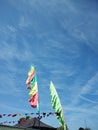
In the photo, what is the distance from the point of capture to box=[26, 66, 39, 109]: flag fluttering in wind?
1847 cm

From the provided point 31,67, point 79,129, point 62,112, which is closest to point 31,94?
point 31,67

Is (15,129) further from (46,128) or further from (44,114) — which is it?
(46,128)

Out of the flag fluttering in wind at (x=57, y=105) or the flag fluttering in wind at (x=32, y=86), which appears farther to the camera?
the flag fluttering in wind at (x=32, y=86)

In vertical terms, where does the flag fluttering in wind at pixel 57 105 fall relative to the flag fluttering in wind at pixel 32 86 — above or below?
below

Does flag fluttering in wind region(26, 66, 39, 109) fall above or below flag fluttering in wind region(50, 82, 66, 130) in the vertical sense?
above

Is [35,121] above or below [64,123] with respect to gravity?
above

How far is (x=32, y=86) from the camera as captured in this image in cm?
1927

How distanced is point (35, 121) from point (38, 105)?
30440 mm

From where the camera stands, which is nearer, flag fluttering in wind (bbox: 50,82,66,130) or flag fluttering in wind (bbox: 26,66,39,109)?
flag fluttering in wind (bbox: 50,82,66,130)

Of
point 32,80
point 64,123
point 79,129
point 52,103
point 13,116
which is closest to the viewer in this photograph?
point 64,123

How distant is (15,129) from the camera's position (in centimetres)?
2256

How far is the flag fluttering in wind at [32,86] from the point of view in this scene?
1847cm

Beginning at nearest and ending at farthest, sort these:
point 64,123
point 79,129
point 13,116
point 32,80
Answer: point 64,123 → point 32,80 → point 13,116 → point 79,129

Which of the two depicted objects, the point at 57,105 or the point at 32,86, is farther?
the point at 32,86
